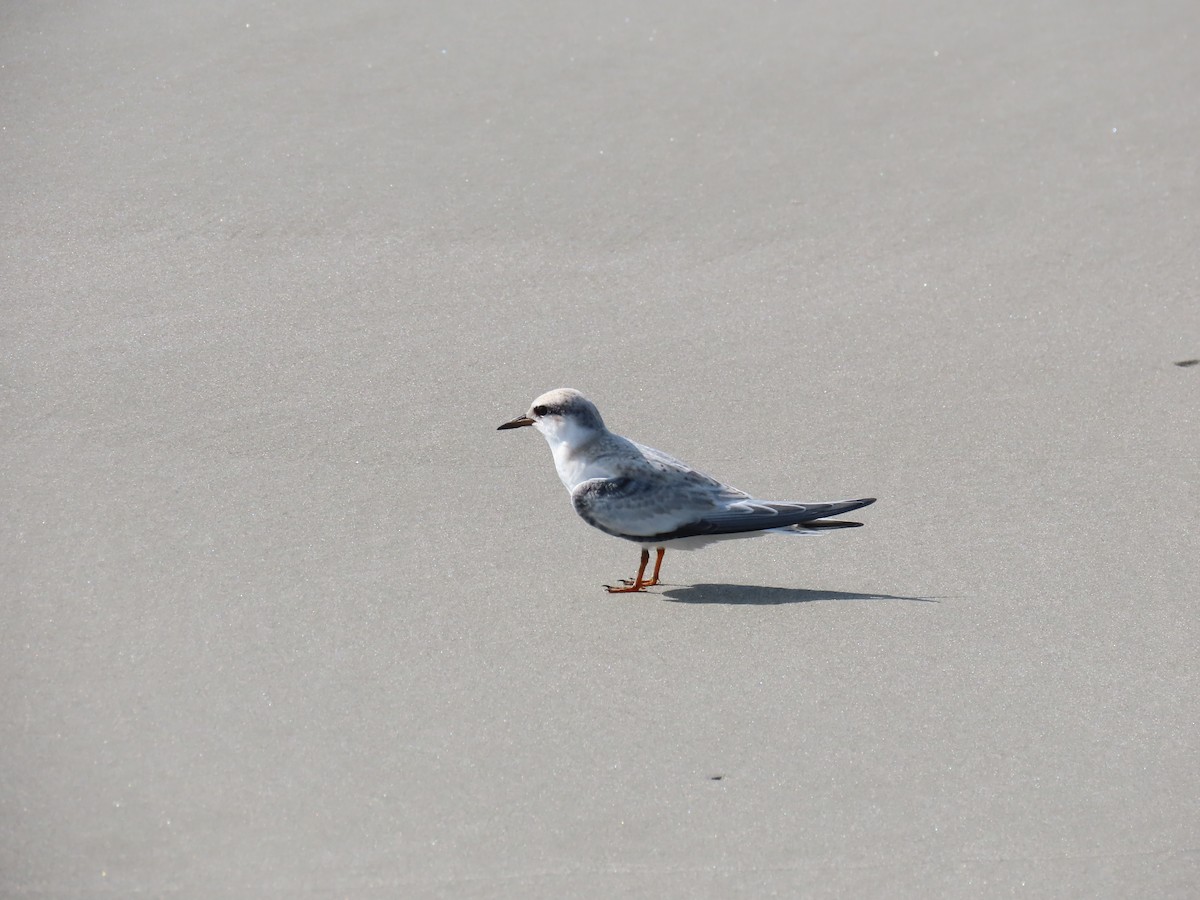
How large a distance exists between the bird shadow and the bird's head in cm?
59

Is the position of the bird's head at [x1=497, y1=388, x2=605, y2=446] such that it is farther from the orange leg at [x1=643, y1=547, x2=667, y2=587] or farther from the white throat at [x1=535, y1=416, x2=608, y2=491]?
the orange leg at [x1=643, y1=547, x2=667, y2=587]

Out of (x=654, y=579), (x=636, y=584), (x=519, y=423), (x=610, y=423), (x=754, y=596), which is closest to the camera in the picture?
(x=754, y=596)

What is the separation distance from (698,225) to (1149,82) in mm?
2633

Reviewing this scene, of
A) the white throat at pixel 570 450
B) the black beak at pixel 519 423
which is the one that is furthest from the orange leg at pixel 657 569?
the black beak at pixel 519 423

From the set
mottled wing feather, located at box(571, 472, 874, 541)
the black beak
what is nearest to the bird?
mottled wing feather, located at box(571, 472, 874, 541)

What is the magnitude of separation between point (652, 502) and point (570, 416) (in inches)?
16.5

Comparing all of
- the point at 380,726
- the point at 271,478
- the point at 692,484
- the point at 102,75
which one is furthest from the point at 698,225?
the point at 380,726

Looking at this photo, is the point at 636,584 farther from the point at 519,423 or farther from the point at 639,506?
the point at 519,423

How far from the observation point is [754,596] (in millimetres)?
4438

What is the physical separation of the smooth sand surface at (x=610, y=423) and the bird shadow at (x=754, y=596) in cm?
2

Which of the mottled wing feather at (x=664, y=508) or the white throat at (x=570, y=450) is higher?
the white throat at (x=570, y=450)

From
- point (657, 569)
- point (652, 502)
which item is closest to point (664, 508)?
point (652, 502)

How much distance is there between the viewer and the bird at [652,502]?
4.51m

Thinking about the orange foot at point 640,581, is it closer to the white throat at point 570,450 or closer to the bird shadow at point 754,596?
the bird shadow at point 754,596
